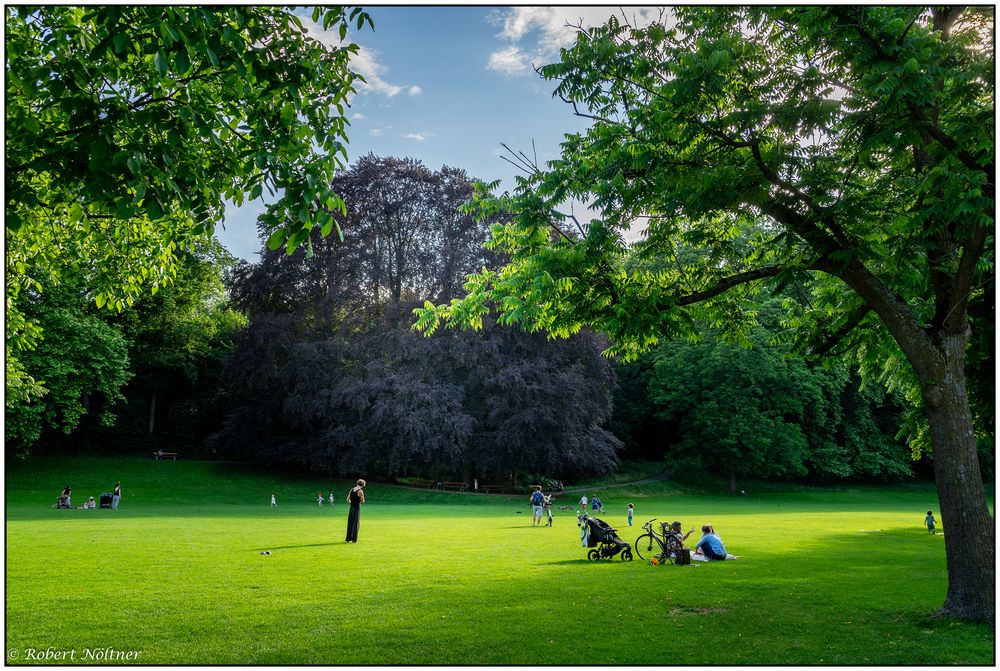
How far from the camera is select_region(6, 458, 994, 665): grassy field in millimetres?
7707

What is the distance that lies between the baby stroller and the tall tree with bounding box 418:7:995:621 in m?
6.21

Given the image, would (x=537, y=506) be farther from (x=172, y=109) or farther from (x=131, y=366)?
(x=131, y=366)

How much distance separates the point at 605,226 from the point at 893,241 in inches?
165

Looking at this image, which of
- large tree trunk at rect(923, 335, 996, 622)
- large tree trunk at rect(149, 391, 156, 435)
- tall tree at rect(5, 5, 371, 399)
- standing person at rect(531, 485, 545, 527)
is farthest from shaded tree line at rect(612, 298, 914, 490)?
tall tree at rect(5, 5, 371, 399)

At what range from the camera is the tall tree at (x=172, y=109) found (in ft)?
19.2

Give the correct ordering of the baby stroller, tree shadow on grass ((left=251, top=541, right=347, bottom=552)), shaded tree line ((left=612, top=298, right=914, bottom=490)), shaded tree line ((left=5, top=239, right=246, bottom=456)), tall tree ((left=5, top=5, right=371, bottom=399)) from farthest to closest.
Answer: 1. shaded tree line ((left=612, top=298, right=914, bottom=490))
2. shaded tree line ((left=5, top=239, right=246, bottom=456))
3. tree shadow on grass ((left=251, top=541, right=347, bottom=552))
4. the baby stroller
5. tall tree ((left=5, top=5, right=371, bottom=399))

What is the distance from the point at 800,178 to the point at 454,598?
7.80m

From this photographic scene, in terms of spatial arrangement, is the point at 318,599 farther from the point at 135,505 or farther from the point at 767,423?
the point at 767,423

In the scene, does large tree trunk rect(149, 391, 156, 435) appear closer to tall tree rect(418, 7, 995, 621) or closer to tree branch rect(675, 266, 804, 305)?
tall tree rect(418, 7, 995, 621)

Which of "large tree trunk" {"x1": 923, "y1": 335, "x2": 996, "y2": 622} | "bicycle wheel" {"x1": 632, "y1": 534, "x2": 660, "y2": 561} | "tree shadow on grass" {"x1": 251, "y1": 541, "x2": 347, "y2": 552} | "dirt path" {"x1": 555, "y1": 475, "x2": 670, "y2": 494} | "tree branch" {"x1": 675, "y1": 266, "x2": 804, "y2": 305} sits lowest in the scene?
"dirt path" {"x1": 555, "y1": 475, "x2": 670, "y2": 494}

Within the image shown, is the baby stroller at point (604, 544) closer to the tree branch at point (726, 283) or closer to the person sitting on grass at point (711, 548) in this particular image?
the person sitting on grass at point (711, 548)

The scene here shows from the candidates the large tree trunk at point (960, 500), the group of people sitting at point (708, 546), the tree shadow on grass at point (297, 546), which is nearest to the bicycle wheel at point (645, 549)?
the group of people sitting at point (708, 546)

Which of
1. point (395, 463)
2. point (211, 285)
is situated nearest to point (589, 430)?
point (395, 463)

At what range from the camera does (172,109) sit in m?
6.56
